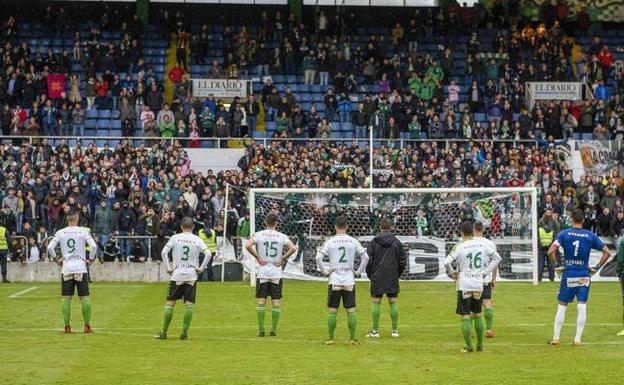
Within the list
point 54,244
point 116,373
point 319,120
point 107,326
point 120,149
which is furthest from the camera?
point 319,120

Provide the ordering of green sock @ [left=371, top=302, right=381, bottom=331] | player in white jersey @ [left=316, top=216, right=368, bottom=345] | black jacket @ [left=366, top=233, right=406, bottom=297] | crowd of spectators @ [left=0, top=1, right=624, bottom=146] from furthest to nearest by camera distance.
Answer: crowd of spectators @ [left=0, top=1, right=624, bottom=146] < black jacket @ [left=366, top=233, right=406, bottom=297] < green sock @ [left=371, top=302, right=381, bottom=331] < player in white jersey @ [left=316, top=216, right=368, bottom=345]

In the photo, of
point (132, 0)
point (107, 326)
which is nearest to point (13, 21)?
point (132, 0)

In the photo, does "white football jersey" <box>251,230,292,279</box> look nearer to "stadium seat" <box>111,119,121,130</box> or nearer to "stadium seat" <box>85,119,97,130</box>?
"stadium seat" <box>111,119,121,130</box>

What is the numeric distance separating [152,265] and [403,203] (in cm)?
737

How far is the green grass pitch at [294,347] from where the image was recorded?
48.6ft

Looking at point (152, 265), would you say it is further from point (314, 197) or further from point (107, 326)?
point (107, 326)

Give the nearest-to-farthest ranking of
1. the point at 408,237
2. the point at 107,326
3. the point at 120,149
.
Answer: the point at 107,326, the point at 408,237, the point at 120,149

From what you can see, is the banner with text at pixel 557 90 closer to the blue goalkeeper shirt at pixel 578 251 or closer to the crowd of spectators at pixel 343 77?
the crowd of spectators at pixel 343 77

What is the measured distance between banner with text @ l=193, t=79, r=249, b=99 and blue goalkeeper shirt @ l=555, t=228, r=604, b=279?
25.6 m

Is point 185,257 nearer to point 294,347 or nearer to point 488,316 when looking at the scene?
point 294,347

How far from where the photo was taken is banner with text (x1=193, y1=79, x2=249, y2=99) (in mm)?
42281

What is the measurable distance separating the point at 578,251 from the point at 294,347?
15.5 feet

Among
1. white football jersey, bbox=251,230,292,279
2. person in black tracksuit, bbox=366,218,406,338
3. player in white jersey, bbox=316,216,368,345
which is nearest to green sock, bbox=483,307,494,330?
person in black tracksuit, bbox=366,218,406,338

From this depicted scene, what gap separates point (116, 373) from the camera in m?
15.0
